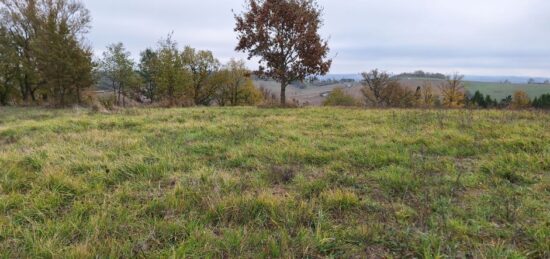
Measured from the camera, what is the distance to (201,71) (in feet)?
152

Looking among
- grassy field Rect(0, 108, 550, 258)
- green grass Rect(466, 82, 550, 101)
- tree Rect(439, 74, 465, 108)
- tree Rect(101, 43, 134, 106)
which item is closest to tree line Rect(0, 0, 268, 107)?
tree Rect(101, 43, 134, 106)

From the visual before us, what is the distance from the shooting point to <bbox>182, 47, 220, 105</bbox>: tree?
1738 inches

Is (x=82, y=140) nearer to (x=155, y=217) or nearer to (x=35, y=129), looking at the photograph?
(x=35, y=129)

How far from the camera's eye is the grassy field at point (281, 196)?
2.88 m

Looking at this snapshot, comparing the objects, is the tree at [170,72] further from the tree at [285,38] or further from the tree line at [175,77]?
the tree at [285,38]

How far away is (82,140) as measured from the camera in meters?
7.17

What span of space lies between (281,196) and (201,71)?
44.6 meters

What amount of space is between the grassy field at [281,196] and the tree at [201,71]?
126 ft

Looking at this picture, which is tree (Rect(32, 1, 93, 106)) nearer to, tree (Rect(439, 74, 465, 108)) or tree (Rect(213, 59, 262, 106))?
tree (Rect(213, 59, 262, 106))

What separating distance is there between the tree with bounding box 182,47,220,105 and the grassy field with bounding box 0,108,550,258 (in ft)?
126

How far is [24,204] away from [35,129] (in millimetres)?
6613

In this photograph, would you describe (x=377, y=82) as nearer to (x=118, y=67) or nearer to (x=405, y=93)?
(x=405, y=93)

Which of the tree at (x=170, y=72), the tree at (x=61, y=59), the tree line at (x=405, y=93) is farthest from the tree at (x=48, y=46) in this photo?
the tree line at (x=405, y=93)

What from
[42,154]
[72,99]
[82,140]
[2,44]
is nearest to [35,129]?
[82,140]
